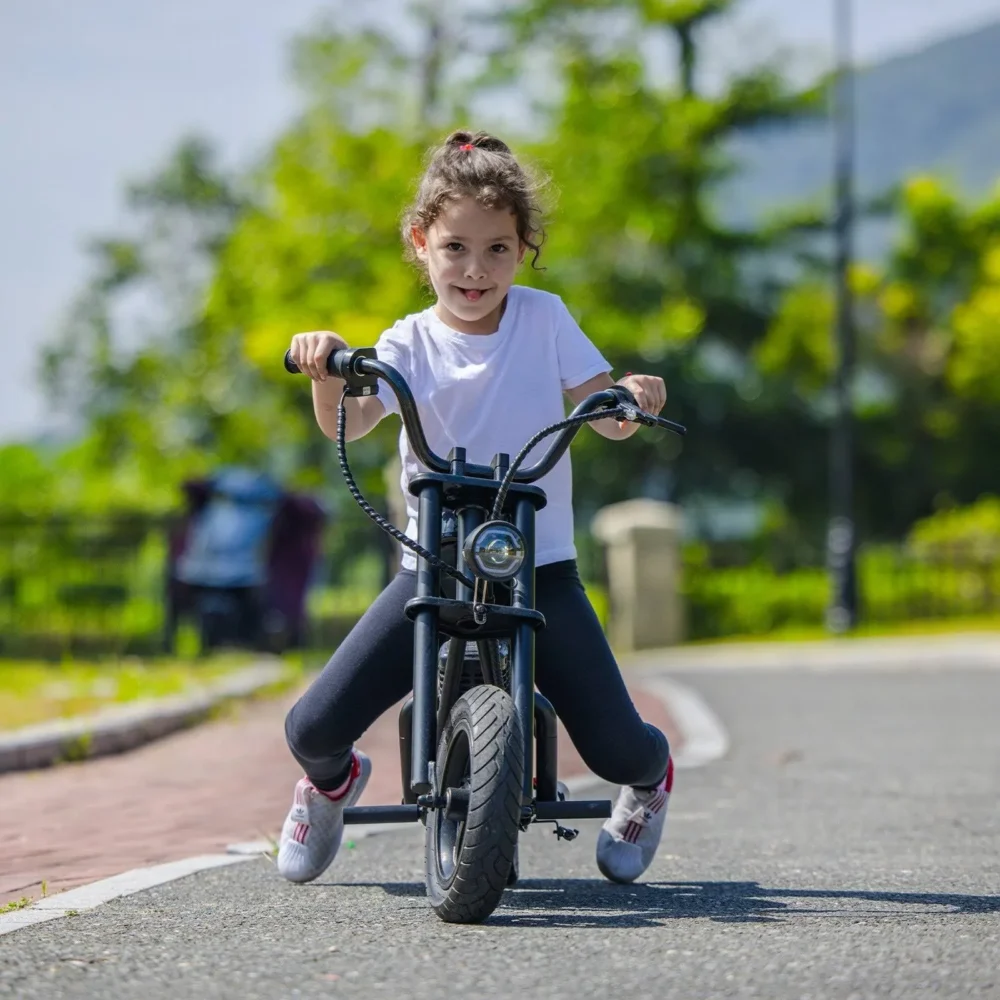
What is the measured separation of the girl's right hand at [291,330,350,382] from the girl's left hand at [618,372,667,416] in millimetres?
626

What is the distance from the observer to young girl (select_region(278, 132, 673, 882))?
157 inches

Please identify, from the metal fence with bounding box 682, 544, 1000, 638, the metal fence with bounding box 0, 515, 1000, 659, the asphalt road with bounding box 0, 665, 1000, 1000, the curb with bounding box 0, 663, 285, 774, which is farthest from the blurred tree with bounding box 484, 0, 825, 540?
the asphalt road with bounding box 0, 665, 1000, 1000

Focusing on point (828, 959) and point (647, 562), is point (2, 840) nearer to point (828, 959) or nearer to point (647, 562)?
point (828, 959)

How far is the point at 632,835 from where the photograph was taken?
4.41 meters

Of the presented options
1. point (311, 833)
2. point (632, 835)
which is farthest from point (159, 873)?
point (632, 835)

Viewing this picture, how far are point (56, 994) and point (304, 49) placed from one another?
24967 mm

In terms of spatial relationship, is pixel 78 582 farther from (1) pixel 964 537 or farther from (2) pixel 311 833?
(1) pixel 964 537

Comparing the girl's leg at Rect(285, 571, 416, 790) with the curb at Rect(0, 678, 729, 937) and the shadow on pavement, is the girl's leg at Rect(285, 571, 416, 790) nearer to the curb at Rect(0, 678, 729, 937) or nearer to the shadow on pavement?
the shadow on pavement

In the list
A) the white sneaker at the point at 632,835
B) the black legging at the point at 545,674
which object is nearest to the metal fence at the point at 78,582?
the white sneaker at the point at 632,835

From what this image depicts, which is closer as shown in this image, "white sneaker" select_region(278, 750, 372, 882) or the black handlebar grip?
the black handlebar grip

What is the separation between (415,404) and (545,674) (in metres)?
0.67

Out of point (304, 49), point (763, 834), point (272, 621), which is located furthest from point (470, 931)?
point (304, 49)

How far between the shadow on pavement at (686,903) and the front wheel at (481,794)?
0.47 feet

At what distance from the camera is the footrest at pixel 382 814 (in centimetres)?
380
